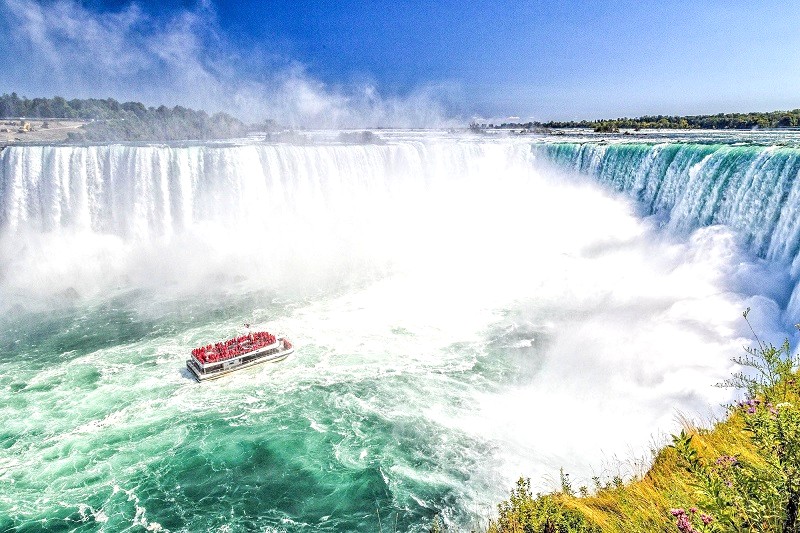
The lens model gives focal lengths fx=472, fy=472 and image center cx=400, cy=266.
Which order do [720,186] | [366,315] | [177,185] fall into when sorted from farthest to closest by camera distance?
1. [177,185]
2. [720,186]
3. [366,315]

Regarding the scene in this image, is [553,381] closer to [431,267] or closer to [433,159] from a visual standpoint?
[431,267]

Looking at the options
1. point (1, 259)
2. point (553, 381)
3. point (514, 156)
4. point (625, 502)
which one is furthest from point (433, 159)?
point (625, 502)

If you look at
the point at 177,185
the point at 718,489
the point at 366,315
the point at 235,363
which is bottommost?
the point at 235,363

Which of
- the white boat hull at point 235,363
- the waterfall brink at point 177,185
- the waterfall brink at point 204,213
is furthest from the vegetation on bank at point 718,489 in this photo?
the waterfall brink at point 177,185

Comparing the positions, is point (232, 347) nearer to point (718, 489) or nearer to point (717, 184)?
point (718, 489)

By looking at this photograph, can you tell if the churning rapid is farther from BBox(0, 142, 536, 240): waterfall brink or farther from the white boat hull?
the white boat hull

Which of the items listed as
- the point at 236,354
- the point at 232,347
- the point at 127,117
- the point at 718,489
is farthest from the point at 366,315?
the point at 127,117

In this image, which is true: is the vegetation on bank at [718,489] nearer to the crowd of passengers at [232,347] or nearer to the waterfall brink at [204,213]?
the crowd of passengers at [232,347]
